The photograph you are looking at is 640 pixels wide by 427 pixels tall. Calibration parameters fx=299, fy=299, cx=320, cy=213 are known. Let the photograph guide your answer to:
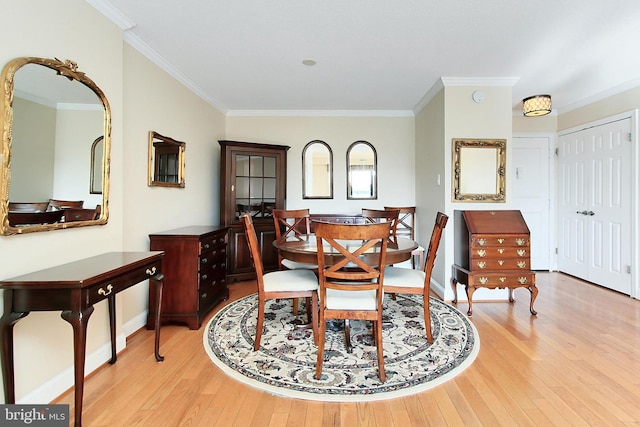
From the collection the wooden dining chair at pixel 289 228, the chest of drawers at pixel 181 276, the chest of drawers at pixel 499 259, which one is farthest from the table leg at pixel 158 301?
the chest of drawers at pixel 499 259

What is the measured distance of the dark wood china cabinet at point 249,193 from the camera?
395cm

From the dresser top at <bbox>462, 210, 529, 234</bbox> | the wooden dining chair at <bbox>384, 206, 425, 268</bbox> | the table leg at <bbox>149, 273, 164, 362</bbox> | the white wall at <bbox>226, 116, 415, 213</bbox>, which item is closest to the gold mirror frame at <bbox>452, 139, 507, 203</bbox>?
the dresser top at <bbox>462, 210, 529, 234</bbox>

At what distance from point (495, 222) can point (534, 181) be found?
223 centimetres

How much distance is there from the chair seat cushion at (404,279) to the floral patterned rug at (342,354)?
1.49 feet

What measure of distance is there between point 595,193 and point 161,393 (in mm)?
5184

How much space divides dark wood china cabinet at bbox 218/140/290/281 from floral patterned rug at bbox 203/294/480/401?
1.13 meters

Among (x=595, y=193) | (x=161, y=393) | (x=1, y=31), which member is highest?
(x=1, y=31)

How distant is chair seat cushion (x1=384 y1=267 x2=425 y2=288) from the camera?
227cm

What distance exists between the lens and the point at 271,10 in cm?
211

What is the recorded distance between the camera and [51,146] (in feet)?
5.52

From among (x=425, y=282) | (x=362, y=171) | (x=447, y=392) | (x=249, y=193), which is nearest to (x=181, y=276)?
(x=249, y=193)

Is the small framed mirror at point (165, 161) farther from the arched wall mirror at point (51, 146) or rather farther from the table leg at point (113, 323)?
the table leg at point (113, 323)

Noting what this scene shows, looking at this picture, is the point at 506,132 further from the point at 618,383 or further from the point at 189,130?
the point at 189,130

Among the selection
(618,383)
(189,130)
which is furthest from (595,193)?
(189,130)
